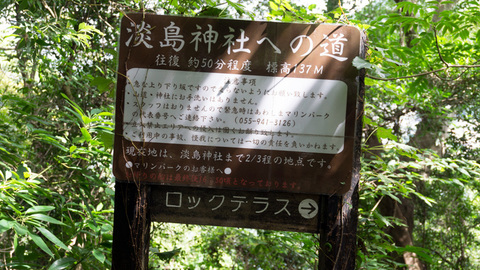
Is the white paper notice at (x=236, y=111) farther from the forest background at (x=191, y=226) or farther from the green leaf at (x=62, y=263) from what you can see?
the green leaf at (x=62, y=263)

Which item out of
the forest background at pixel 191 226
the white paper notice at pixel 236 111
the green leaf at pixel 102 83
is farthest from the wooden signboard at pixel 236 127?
the green leaf at pixel 102 83

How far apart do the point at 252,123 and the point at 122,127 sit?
60cm

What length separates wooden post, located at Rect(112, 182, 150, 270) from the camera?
2.01 m

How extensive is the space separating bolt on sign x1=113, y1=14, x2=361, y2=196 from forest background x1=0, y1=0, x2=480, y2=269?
19cm

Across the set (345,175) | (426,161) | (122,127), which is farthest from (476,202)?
(122,127)

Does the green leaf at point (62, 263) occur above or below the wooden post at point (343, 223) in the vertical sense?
below

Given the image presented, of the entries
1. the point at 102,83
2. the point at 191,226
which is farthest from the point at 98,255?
the point at 191,226

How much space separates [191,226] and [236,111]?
175 inches

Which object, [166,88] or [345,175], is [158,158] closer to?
[166,88]

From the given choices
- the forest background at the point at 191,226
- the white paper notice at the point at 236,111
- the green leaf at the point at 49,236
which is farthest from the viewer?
the forest background at the point at 191,226

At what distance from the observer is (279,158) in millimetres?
1956

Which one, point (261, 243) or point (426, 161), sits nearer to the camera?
point (426, 161)

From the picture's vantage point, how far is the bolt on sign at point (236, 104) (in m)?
1.96

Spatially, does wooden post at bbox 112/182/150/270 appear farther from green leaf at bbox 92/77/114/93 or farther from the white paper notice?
green leaf at bbox 92/77/114/93
